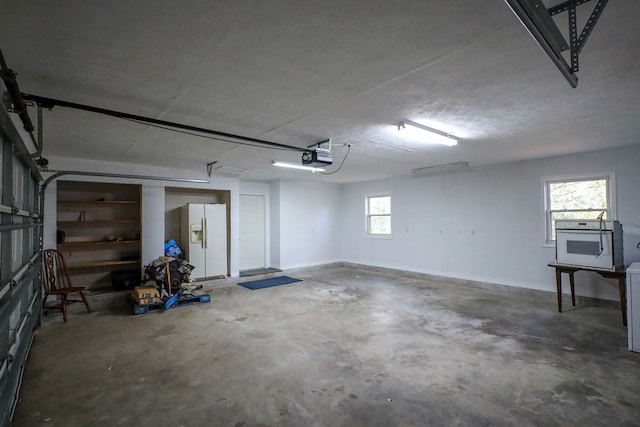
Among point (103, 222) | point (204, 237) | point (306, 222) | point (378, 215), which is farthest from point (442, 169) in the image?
point (103, 222)

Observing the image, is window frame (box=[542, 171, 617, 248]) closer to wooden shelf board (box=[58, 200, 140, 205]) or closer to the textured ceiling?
the textured ceiling

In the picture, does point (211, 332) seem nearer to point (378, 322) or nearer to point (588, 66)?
point (378, 322)

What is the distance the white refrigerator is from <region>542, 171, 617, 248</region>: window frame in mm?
6330

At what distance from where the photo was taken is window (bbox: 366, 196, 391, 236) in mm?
8358

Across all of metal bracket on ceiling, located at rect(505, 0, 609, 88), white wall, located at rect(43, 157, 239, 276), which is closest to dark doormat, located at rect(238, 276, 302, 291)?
white wall, located at rect(43, 157, 239, 276)

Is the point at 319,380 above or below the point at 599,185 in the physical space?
below

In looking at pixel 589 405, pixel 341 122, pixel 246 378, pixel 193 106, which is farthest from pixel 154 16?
pixel 589 405

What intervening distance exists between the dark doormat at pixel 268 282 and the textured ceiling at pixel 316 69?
3633 mm

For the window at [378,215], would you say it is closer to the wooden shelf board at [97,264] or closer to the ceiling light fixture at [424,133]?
the ceiling light fixture at [424,133]

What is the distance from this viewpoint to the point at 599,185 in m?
5.06

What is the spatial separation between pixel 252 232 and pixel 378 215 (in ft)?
11.5

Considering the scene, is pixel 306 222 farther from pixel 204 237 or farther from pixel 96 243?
pixel 96 243

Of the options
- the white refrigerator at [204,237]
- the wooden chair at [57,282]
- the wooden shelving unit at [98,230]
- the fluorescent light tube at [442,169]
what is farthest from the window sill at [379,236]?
the wooden chair at [57,282]

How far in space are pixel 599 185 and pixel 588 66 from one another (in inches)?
154
